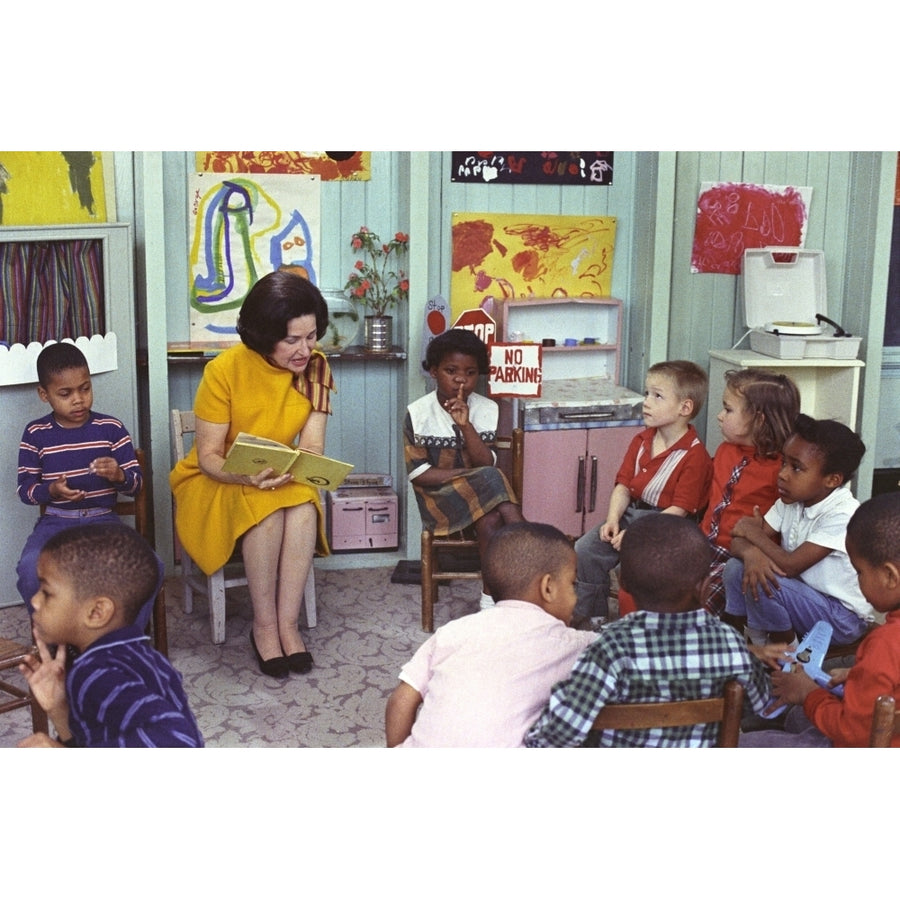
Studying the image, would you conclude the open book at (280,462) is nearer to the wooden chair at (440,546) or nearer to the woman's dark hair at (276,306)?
the woman's dark hair at (276,306)

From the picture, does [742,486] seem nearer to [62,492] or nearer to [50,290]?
[62,492]

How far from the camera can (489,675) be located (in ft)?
6.48

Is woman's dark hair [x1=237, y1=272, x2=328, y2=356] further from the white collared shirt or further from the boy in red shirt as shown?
the white collared shirt

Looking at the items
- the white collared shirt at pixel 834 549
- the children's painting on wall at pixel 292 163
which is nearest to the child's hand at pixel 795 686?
the white collared shirt at pixel 834 549

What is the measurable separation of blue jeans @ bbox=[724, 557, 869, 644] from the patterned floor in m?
1.01

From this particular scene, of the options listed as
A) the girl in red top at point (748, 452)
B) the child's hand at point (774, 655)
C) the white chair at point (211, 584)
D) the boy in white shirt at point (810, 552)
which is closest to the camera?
the child's hand at point (774, 655)

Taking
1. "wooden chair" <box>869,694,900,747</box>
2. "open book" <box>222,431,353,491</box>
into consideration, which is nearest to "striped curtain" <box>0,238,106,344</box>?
"open book" <box>222,431,353,491</box>

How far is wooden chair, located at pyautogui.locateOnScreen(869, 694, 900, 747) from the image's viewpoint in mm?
1760

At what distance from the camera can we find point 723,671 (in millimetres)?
1956

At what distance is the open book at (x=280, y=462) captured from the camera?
320cm

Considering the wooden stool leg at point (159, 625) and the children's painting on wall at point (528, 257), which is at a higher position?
the children's painting on wall at point (528, 257)

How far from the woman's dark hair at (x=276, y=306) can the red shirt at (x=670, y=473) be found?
105 centimetres

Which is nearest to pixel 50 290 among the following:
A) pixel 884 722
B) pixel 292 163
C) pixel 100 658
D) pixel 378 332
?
pixel 292 163

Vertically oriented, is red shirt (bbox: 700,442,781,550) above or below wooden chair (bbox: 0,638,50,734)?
above
